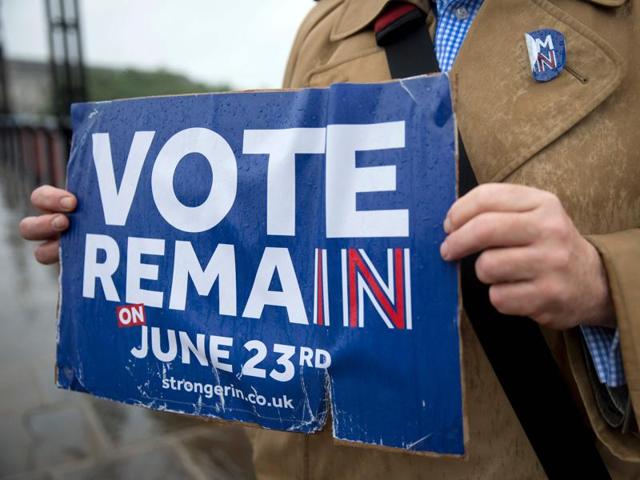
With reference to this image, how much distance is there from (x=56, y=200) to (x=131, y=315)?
12.8 inches

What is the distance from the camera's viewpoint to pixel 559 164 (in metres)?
1.00

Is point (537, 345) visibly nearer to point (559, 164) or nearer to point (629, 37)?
point (559, 164)

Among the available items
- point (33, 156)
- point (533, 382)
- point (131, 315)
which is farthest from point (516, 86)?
point (33, 156)

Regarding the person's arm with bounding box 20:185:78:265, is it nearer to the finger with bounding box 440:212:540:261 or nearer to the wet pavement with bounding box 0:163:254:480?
the finger with bounding box 440:212:540:261

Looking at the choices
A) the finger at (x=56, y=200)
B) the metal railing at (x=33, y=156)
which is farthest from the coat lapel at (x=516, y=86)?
the metal railing at (x=33, y=156)

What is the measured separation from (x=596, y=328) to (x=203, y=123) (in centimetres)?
84

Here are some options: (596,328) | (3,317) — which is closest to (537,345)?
(596,328)

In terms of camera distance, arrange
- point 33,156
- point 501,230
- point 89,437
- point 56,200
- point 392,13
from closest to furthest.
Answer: point 501,230 < point 392,13 < point 56,200 < point 89,437 < point 33,156

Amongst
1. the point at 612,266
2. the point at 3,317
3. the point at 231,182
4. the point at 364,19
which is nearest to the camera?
the point at 612,266

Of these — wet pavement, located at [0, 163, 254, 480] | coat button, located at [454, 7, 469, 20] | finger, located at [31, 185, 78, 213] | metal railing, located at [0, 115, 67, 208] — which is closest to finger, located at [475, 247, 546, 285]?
A: coat button, located at [454, 7, 469, 20]

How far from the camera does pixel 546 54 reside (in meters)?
1.03

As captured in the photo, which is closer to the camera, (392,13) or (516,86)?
(516,86)

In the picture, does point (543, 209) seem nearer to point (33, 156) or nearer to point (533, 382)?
point (533, 382)

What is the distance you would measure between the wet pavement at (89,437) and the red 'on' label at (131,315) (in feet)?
3.65
